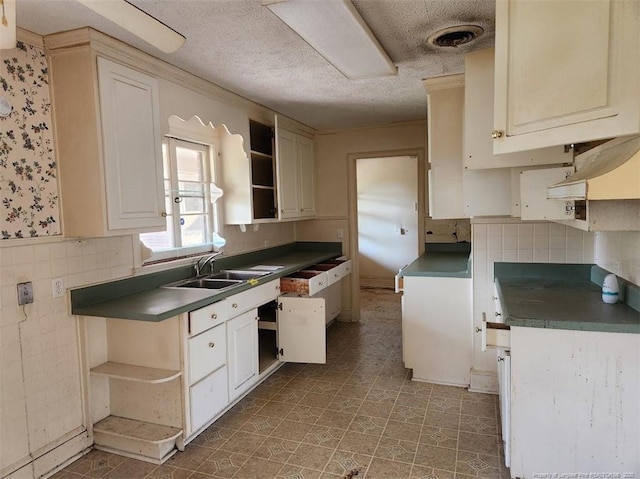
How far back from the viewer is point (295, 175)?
4.20m

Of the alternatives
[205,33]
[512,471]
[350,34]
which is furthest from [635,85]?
[205,33]

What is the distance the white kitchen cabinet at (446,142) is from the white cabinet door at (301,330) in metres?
1.19

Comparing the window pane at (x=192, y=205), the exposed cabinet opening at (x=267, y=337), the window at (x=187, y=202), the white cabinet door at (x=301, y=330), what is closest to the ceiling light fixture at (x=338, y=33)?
the window at (x=187, y=202)

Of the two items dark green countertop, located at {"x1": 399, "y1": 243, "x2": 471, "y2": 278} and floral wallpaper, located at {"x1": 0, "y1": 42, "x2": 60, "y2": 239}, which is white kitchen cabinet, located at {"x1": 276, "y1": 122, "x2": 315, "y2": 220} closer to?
dark green countertop, located at {"x1": 399, "y1": 243, "x2": 471, "y2": 278}

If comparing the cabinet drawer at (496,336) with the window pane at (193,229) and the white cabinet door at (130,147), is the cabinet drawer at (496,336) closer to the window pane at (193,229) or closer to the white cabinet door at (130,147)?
the white cabinet door at (130,147)

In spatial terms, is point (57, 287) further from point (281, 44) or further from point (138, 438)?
point (281, 44)

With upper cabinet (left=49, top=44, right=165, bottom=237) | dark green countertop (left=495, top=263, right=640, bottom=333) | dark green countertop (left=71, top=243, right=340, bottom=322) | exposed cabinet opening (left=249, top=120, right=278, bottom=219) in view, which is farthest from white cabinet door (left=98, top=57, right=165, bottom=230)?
dark green countertop (left=495, top=263, right=640, bottom=333)

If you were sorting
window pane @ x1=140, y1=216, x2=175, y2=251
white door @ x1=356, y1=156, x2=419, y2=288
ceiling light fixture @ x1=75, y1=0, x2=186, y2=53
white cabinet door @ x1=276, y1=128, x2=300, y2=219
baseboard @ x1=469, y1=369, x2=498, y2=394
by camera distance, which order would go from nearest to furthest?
ceiling light fixture @ x1=75, y1=0, x2=186, y2=53
window pane @ x1=140, y1=216, x2=175, y2=251
baseboard @ x1=469, y1=369, x2=498, y2=394
white cabinet door @ x1=276, y1=128, x2=300, y2=219
white door @ x1=356, y1=156, x2=419, y2=288

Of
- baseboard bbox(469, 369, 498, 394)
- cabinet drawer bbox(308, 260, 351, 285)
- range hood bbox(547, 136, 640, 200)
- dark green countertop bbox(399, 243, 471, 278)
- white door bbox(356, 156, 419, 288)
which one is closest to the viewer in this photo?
range hood bbox(547, 136, 640, 200)

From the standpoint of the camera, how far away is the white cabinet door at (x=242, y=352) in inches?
106

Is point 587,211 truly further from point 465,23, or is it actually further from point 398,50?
point 398,50

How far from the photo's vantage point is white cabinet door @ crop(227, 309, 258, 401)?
2686 mm

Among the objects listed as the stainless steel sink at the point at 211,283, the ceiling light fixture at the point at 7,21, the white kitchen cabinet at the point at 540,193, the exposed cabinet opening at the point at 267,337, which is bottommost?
the exposed cabinet opening at the point at 267,337

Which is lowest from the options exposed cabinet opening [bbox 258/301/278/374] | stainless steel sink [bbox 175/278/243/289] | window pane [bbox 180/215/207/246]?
exposed cabinet opening [bbox 258/301/278/374]
